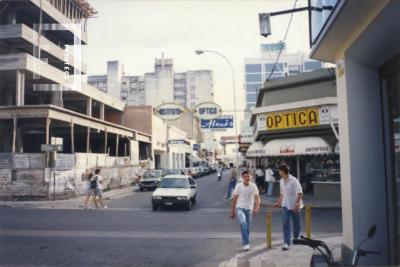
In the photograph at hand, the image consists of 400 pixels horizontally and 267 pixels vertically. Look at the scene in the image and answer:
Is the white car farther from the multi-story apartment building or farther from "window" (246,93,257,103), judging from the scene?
"window" (246,93,257,103)

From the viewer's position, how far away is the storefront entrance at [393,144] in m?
6.32

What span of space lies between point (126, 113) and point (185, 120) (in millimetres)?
40857

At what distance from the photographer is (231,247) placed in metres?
9.91

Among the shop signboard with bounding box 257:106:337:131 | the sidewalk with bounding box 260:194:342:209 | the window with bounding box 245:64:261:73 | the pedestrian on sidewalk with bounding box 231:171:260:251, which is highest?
the window with bounding box 245:64:261:73

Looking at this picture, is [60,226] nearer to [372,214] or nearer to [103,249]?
[103,249]

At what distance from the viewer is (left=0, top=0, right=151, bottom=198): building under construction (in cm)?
2475

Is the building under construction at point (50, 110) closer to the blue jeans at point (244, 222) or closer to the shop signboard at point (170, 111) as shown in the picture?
the shop signboard at point (170, 111)

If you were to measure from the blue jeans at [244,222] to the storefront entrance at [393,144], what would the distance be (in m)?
3.37

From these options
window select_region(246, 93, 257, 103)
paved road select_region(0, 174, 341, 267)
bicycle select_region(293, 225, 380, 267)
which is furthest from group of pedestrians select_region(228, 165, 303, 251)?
window select_region(246, 93, 257, 103)

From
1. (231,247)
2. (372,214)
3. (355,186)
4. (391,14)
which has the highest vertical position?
(391,14)

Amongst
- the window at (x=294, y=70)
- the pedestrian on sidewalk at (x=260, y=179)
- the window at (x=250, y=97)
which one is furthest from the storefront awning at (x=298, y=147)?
the window at (x=250, y=97)

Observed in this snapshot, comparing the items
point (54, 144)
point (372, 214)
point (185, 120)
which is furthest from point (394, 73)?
point (185, 120)

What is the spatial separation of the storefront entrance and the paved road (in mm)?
3358

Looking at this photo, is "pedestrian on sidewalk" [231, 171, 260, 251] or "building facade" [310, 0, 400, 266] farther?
"pedestrian on sidewalk" [231, 171, 260, 251]
